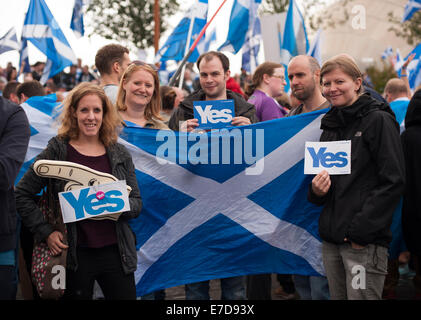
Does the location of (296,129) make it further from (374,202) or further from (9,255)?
(9,255)

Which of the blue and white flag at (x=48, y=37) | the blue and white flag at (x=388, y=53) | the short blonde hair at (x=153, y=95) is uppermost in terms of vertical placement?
the blue and white flag at (x=388, y=53)

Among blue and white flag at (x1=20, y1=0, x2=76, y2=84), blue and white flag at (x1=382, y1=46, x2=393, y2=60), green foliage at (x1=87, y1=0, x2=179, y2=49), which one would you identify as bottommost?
blue and white flag at (x1=20, y1=0, x2=76, y2=84)

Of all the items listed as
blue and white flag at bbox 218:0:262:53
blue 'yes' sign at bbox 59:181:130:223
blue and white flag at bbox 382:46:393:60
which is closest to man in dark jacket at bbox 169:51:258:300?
blue 'yes' sign at bbox 59:181:130:223

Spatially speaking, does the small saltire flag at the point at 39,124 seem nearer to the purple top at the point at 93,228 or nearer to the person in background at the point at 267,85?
the purple top at the point at 93,228

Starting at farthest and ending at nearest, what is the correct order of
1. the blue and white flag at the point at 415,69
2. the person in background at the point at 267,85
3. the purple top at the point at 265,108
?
the blue and white flag at the point at 415,69, the person in background at the point at 267,85, the purple top at the point at 265,108

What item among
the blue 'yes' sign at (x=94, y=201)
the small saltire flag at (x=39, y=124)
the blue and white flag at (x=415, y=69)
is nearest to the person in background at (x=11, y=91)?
the small saltire flag at (x=39, y=124)

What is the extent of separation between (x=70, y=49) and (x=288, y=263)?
172 inches

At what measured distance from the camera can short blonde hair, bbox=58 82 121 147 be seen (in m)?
3.42

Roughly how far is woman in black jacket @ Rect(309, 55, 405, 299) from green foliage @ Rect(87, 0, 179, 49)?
21.4 meters

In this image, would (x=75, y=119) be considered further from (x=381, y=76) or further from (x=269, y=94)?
(x=381, y=76)

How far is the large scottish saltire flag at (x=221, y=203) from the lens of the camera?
4230 mm

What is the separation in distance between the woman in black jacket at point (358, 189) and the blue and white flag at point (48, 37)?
4.41 metres

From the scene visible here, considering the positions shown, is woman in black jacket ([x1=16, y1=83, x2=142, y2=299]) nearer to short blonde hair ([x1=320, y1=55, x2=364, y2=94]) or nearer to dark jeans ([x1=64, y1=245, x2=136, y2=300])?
dark jeans ([x1=64, y1=245, x2=136, y2=300])

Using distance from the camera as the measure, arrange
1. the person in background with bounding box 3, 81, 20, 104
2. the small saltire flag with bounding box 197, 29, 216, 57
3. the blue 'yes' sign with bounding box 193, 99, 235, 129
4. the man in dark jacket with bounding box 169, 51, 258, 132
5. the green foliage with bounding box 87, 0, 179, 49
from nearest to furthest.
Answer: the blue 'yes' sign with bounding box 193, 99, 235, 129, the man in dark jacket with bounding box 169, 51, 258, 132, the person in background with bounding box 3, 81, 20, 104, the small saltire flag with bounding box 197, 29, 216, 57, the green foliage with bounding box 87, 0, 179, 49
